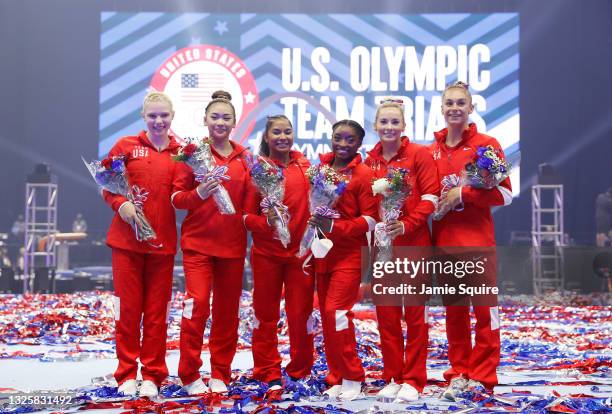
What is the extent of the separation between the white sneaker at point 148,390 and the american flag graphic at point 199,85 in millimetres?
9551

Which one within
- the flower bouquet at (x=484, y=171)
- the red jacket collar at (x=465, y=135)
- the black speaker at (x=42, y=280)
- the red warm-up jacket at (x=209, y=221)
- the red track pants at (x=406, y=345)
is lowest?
the red track pants at (x=406, y=345)

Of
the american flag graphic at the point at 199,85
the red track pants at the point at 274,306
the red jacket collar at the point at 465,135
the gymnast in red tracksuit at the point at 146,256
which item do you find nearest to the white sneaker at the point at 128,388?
the gymnast in red tracksuit at the point at 146,256

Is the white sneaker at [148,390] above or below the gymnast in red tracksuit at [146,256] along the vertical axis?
below

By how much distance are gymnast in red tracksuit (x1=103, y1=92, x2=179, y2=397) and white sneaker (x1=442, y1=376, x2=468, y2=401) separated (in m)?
1.50

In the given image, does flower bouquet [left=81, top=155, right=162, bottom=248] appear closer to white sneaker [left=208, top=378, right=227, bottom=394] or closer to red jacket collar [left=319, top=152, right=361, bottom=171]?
white sneaker [left=208, top=378, right=227, bottom=394]

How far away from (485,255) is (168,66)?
10846mm

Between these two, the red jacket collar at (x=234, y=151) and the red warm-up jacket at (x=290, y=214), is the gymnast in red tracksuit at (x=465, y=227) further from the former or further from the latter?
the red jacket collar at (x=234, y=151)

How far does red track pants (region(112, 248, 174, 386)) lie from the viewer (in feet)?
13.4

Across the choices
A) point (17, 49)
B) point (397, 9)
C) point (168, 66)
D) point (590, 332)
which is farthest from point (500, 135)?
point (17, 49)

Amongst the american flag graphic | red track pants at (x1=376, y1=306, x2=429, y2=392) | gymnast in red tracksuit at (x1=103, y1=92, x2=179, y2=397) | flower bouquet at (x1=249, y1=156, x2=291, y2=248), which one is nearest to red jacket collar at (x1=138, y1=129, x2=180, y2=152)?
gymnast in red tracksuit at (x1=103, y1=92, x2=179, y2=397)

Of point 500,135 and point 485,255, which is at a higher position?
point 500,135

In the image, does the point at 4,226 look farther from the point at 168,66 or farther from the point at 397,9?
the point at 397,9

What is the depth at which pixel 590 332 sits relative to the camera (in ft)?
23.1

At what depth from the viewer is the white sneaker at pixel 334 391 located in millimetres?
3985
